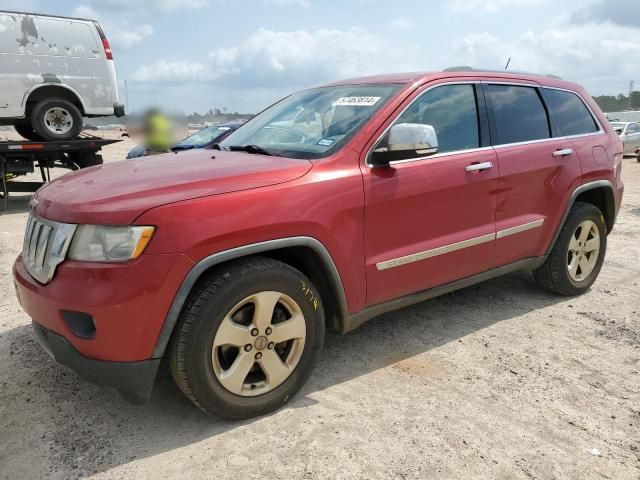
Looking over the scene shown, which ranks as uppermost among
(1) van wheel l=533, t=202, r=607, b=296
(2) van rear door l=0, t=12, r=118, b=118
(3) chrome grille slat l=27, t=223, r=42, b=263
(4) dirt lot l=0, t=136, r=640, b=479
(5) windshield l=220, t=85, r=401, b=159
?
(2) van rear door l=0, t=12, r=118, b=118

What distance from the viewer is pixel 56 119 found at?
9625 millimetres

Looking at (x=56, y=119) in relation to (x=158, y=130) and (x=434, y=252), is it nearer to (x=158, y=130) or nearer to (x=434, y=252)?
(x=158, y=130)

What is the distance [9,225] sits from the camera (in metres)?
7.71

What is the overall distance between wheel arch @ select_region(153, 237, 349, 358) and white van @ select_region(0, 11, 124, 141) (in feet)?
27.0

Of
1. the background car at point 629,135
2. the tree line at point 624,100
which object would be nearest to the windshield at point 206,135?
the background car at point 629,135

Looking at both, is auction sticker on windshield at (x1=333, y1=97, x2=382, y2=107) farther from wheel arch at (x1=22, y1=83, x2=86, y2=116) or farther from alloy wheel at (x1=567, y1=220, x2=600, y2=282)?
wheel arch at (x1=22, y1=83, x2=86, y2=116)

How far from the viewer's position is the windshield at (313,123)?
313 cm

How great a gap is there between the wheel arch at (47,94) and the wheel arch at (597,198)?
8.54m

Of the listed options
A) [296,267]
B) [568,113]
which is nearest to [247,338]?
[296,267]

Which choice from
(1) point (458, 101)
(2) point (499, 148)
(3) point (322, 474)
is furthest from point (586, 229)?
(3) point (322, 474)

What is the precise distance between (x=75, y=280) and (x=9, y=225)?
20.8ft

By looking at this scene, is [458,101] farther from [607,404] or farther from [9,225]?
[9,225]

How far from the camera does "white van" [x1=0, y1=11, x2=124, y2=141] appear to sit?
29.2 ft

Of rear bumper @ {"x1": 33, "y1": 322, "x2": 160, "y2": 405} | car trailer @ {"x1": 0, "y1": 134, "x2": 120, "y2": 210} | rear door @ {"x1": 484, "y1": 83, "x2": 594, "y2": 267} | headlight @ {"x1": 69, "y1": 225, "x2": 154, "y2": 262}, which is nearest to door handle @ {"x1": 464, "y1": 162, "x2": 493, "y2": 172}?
rear door @ {"x1": 484, "y1": 83, "x2": 594, "y2": 267}
